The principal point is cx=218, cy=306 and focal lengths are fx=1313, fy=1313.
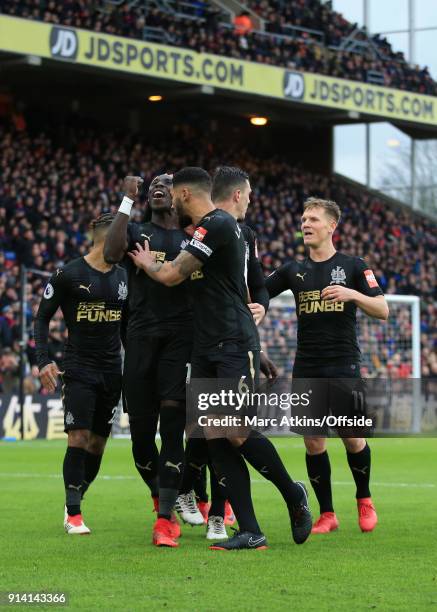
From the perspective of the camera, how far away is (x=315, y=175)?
134ft

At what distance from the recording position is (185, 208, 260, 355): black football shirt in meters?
7.23

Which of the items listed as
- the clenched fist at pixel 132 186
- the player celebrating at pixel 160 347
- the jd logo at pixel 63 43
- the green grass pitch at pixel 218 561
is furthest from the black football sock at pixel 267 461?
the jd logo at pixel 63 43

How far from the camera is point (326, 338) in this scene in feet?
28.0

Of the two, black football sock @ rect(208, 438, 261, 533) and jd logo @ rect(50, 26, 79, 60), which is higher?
jd logo @ rect(50, 26, 79, 60)

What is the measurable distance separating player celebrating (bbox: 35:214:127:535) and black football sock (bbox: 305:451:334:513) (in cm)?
138

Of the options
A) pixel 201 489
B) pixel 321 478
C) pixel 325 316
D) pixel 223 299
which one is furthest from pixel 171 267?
pixel 201 489

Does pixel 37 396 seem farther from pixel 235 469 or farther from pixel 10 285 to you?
pixel 235 469

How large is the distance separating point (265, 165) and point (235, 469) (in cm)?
3219

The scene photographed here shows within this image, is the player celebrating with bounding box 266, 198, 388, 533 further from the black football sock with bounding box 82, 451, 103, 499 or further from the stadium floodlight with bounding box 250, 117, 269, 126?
the stadium floodlight with bounding box 250, 117, 269, 126

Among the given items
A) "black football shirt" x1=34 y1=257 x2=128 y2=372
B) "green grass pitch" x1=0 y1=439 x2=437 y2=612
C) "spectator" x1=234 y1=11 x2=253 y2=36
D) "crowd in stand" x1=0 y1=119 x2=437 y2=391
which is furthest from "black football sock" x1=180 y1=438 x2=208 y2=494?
"spectator" x1=234 y1=11 x2=253 y2=36

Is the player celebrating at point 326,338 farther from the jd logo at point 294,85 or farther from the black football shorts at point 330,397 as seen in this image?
the jd logo at point 294,85

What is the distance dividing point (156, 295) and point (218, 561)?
1844mm

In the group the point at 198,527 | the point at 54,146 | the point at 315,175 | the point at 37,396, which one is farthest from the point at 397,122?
the point at 198,527

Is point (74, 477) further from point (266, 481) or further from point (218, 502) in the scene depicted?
point (266, 481)
